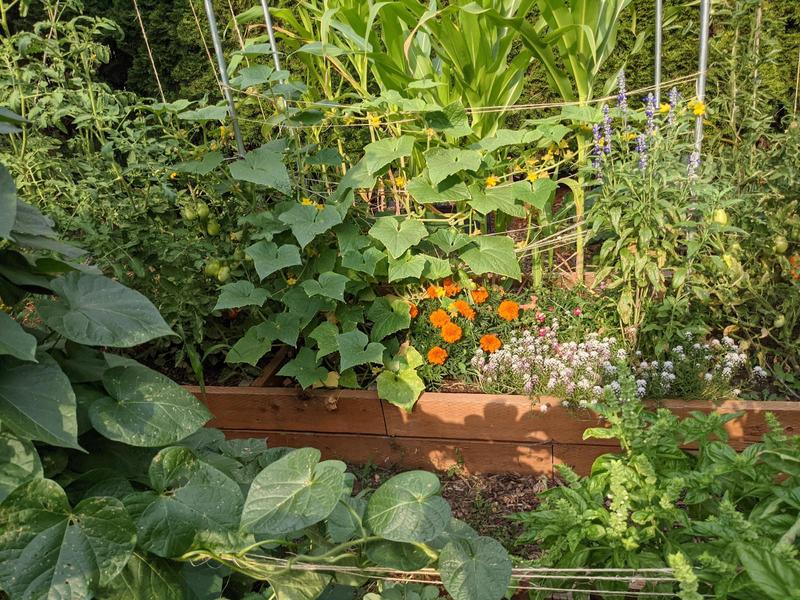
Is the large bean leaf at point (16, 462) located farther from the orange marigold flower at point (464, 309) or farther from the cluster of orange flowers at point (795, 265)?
the cluster of orange flowers at point (795, 265)

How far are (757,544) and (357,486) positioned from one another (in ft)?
4.90

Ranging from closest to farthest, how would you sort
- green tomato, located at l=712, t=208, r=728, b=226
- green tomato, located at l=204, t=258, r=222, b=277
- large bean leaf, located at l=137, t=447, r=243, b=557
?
large bean leaf, located at l=137, t=447, r=243, b=557 → green tomato, located at l=712, t=208, r=728, b=226 → green tomato, located at l=204, t=258, r=222, b=277

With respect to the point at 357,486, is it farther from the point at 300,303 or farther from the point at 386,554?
the point at 386,554

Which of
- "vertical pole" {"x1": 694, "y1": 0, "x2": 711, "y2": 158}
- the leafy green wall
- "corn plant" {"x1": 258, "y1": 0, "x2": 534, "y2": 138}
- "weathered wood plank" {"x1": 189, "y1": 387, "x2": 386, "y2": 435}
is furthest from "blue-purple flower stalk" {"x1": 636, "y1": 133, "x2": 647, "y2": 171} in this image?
the leafy green wall

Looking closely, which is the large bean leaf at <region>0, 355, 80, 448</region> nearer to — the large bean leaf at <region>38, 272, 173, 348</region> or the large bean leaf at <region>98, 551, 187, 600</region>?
the large bean leaf at <region>38, 272, 173, 348</region>

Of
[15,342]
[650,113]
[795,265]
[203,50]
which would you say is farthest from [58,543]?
[203,50]

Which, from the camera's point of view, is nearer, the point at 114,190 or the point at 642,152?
the point at 642,152

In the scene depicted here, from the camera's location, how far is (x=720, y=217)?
6.52 ft

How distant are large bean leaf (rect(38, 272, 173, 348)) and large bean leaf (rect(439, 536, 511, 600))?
52 centimetres

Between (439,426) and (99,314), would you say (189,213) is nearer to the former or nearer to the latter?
(439,426)

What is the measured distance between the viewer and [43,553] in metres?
0.80

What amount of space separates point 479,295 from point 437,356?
12.8 inches

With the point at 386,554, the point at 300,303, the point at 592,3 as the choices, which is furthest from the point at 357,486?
the point at 592,3

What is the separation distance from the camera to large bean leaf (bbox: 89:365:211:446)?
0.92 metres
